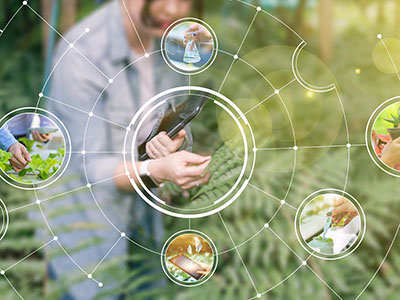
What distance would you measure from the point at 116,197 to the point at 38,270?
9.0 inches

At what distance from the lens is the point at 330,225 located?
107 centimetres

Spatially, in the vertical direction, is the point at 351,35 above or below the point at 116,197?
above

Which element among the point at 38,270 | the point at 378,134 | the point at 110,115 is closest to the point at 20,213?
the point at 38,270

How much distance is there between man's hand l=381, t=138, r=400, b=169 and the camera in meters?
1.08

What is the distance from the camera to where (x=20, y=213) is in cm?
110

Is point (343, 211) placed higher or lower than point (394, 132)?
lower

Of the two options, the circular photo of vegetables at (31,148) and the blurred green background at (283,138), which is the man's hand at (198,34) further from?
the circular photo of vegetables at (31,148)

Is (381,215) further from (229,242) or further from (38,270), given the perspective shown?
(38,270)
